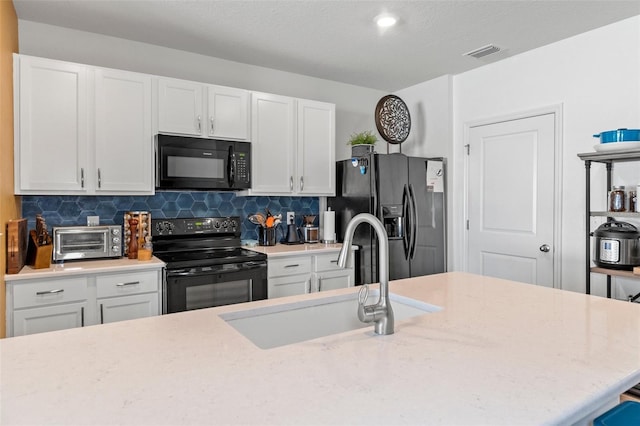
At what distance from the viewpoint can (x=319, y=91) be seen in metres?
4.22

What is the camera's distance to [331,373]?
939 millimetres

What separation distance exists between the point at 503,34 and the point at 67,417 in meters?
3.50

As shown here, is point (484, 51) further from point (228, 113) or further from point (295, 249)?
point (295, 249)

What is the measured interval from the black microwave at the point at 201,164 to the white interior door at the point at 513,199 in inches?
87.5

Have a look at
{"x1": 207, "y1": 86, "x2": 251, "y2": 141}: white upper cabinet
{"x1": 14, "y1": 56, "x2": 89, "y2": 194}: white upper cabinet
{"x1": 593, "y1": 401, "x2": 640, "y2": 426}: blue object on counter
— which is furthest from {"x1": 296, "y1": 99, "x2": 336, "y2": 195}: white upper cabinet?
{"x1": 593, "y1": 401, "x2": 640, "y2": 426}: blue object on counter

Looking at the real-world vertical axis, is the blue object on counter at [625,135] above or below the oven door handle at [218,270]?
A: above

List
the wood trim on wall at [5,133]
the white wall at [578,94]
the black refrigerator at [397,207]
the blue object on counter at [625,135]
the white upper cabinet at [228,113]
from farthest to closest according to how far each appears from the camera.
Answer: the black refrigerator at [397,207] → the white upper cabinet at [228,113] → the white wall at [578,94] → the blue object on counter at [625,135] → the wood trim on wall at [5,133]

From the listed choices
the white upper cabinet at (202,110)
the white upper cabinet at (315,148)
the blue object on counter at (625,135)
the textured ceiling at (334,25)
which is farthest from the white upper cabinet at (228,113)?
the blue object on counter at (625,135)

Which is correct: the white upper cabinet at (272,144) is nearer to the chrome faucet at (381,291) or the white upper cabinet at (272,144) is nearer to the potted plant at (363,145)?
the potted plant at (363,145)

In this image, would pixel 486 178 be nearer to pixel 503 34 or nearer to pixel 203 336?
pixel 503 34

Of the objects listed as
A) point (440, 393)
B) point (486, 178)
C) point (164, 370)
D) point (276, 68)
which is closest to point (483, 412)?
point (440, 393)

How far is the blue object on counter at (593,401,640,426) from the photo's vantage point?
3.41 feet

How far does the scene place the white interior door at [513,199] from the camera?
3381mm

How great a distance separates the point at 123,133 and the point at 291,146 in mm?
1368
